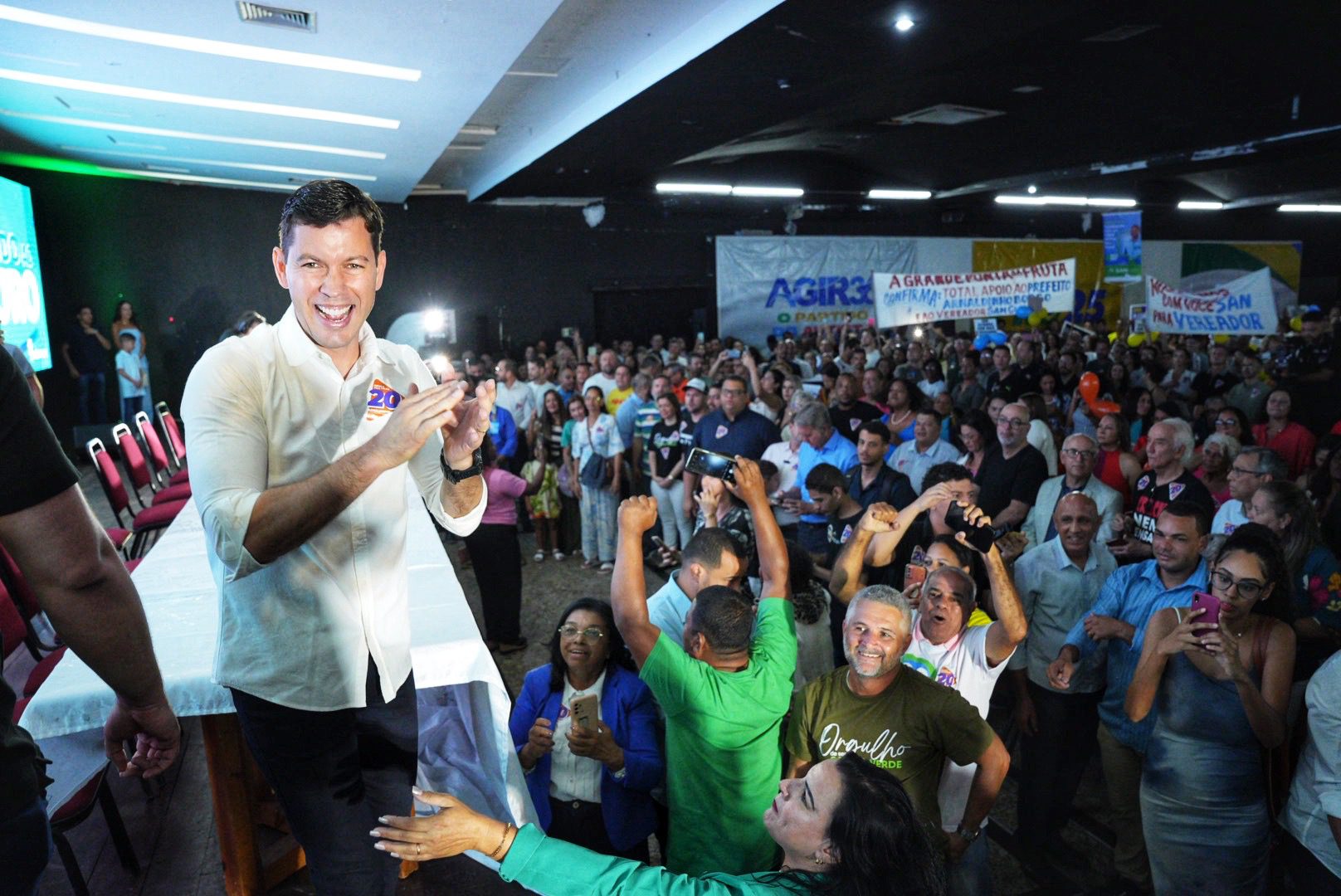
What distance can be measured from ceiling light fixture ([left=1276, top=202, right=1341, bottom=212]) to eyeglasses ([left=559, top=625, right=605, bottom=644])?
80.0 ft

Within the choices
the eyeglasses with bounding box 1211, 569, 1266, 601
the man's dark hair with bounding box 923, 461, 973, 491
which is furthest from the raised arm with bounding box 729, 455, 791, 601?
the man's dark hair with bounding box 923, 461, 973, 491

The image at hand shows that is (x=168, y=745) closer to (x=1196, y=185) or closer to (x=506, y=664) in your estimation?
(x=506, y=664)

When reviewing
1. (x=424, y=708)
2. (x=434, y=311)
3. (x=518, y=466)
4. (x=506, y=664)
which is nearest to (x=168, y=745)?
(x=424, y=708)

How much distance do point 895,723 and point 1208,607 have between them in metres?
0.95

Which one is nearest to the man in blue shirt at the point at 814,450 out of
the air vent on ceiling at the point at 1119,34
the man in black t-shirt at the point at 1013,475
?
the man in black t-shirt at the point at 1013,475

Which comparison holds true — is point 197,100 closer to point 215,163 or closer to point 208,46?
point 208,46

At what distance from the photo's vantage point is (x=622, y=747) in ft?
8.30

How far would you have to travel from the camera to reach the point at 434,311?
1462 centimetres

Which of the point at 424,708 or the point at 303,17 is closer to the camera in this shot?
the point at 424,708

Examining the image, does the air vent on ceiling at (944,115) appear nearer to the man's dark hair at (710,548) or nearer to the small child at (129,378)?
the man's dark hair at (710,548)

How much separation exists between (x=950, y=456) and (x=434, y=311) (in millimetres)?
11400

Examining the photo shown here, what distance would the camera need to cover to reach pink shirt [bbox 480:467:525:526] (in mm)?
4812

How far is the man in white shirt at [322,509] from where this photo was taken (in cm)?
120

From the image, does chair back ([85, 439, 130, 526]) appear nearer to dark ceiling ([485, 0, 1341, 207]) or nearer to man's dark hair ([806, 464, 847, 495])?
man's dark hair ([806, 464, 847, 495])
